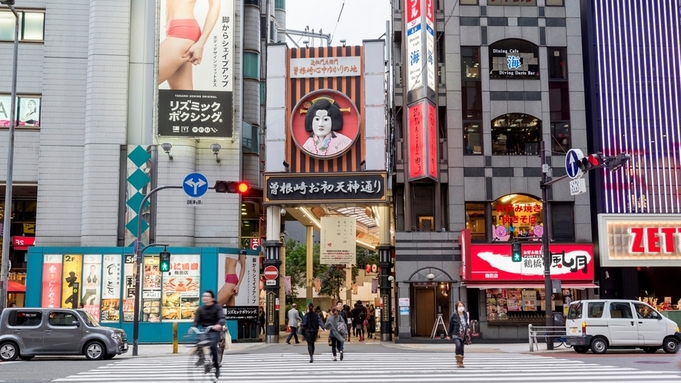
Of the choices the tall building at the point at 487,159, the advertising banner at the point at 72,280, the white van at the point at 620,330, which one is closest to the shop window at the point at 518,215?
the tall building at the point at 487,159

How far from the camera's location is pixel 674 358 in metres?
21.3

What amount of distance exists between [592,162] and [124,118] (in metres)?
20.8

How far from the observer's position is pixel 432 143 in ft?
105

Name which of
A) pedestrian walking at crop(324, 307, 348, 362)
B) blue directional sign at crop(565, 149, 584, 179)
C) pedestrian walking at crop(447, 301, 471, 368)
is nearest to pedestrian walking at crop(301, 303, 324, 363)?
pedestrian walking at crop(324, 307, 348, 362)

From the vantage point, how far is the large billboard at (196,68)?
32562 millimetres

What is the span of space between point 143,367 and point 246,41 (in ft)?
68.5

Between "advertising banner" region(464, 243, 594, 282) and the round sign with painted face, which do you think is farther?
the round sign with painted face

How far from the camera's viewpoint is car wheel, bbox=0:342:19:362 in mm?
21953

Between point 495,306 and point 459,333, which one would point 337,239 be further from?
point 459,333

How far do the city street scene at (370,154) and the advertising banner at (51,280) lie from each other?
0.29 feet

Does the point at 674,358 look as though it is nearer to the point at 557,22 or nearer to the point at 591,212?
the point at 591,212

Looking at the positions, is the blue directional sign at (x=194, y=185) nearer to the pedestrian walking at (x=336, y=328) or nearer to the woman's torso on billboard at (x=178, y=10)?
the pedestrian walking at (x=336, y=328)

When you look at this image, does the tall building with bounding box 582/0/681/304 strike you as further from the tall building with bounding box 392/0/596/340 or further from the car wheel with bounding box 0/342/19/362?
the car wheel with bounding box 0/342/19/362

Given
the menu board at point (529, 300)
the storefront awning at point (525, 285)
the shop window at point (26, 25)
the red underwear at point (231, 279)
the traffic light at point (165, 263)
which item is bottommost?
the menu board at point (529, 300)
